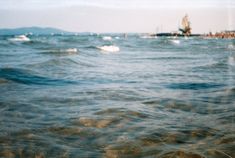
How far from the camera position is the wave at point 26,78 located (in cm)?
1105

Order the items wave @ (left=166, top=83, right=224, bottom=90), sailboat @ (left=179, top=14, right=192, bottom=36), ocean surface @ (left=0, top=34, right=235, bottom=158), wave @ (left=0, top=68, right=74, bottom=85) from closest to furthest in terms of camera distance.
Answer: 1. ocean surface @ (left=0, top=34, right=235, bottom=158)
2. wave @ (left=166, top=83, right=224, bottom=90)
3. wave @ (left=0, top=68, right=74, bottom=85)
4. sailboat @ (left=179, top=14, right=192, bottom=36)

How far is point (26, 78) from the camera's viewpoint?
11.8 m

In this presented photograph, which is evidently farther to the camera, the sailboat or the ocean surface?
the sailboat

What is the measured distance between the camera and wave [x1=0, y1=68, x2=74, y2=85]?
1105 centimetres

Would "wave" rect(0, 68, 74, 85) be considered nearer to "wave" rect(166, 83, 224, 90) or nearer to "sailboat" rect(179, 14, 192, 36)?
"wave" rect(166, 83, 224, 90)

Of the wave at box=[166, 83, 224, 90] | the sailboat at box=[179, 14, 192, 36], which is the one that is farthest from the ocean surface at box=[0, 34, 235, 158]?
the sailboat at box=[179, 14, 192, 36]

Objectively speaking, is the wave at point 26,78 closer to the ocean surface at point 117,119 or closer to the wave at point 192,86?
the ocean surface at point 117,119

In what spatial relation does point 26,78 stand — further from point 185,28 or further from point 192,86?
point 185,28

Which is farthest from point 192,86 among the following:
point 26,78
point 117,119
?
point 26,78

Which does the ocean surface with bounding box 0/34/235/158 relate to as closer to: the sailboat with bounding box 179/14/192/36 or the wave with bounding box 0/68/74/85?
the wave with bounding box 0/68/74/85

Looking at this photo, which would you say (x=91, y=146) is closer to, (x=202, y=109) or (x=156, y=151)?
(x=156, y=151)

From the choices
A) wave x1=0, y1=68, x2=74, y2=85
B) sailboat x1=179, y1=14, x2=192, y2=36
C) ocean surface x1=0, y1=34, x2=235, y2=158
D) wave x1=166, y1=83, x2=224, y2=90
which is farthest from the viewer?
sailboat x1=179, y1=14, x2=192, y2=36

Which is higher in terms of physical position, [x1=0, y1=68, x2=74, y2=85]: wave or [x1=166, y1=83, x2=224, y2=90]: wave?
[x1=0, y1=68, x2=74, y2=85]: wave

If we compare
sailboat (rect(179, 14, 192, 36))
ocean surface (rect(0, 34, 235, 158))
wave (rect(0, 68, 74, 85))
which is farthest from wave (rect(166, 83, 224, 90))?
sailboat (rect(179, 14, 192, 36))
